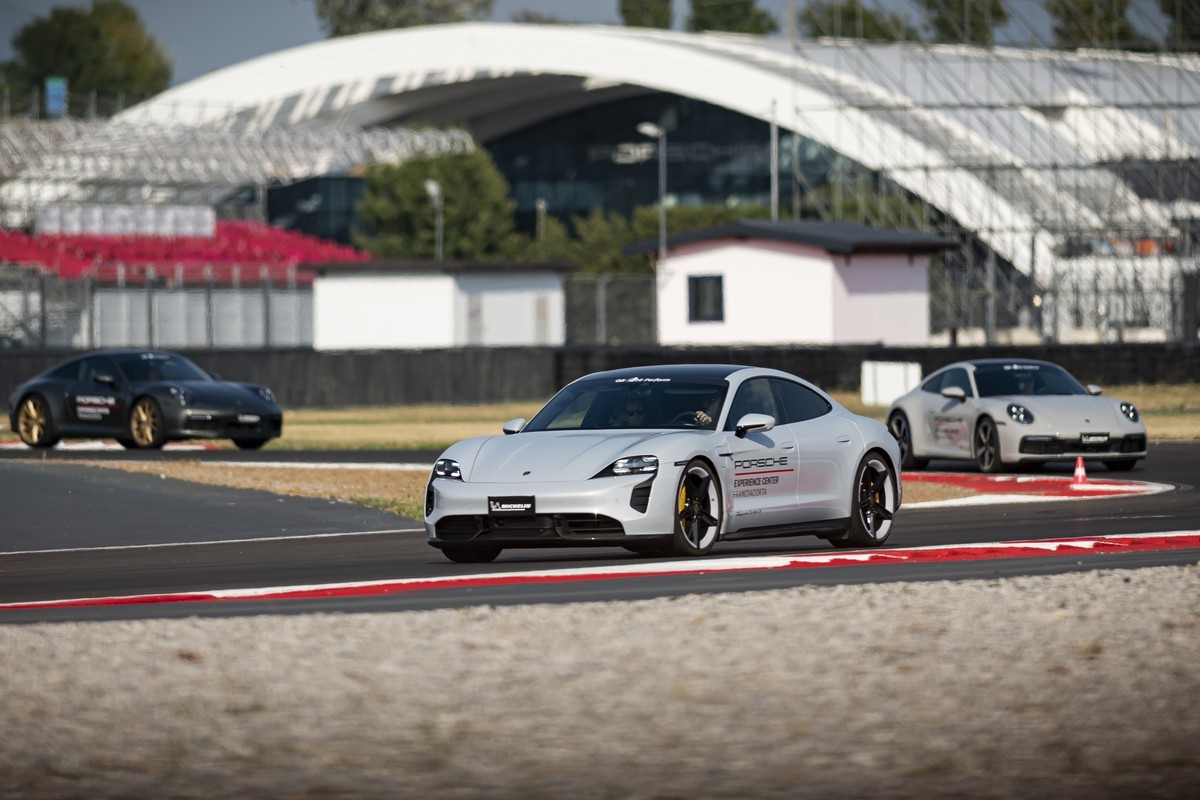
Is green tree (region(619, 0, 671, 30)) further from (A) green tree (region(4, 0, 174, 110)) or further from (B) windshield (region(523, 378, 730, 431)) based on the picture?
(B) windshield (region(523, 378, 730, 431))

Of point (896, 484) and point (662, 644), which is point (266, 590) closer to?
point (662, 644)

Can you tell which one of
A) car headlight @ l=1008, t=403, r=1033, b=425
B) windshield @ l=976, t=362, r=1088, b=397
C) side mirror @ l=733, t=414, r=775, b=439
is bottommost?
car headlight @ l=1008, t=403, r=1033, b=425

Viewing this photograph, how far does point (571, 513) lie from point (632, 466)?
1.55ft

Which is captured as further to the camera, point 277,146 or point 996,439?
point 277,146

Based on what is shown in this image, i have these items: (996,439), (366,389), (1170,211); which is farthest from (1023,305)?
(996,439)

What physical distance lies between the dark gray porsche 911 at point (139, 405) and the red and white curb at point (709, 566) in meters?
15.0

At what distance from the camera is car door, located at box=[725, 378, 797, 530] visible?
13789mm

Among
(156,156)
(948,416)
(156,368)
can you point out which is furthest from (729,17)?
(948,416)

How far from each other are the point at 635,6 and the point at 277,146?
74.3 meters

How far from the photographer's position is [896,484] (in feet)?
49.5

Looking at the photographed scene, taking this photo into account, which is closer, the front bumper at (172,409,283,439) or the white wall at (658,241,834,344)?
the front bumper at (172,409,283,439)

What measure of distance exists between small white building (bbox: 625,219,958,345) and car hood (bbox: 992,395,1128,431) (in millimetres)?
24878

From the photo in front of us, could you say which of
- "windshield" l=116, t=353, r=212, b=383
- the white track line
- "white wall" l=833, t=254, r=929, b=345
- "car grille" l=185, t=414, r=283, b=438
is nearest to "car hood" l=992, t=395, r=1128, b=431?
the white track line

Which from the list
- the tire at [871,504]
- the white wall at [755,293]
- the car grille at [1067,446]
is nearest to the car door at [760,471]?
the tire at [871,504]
